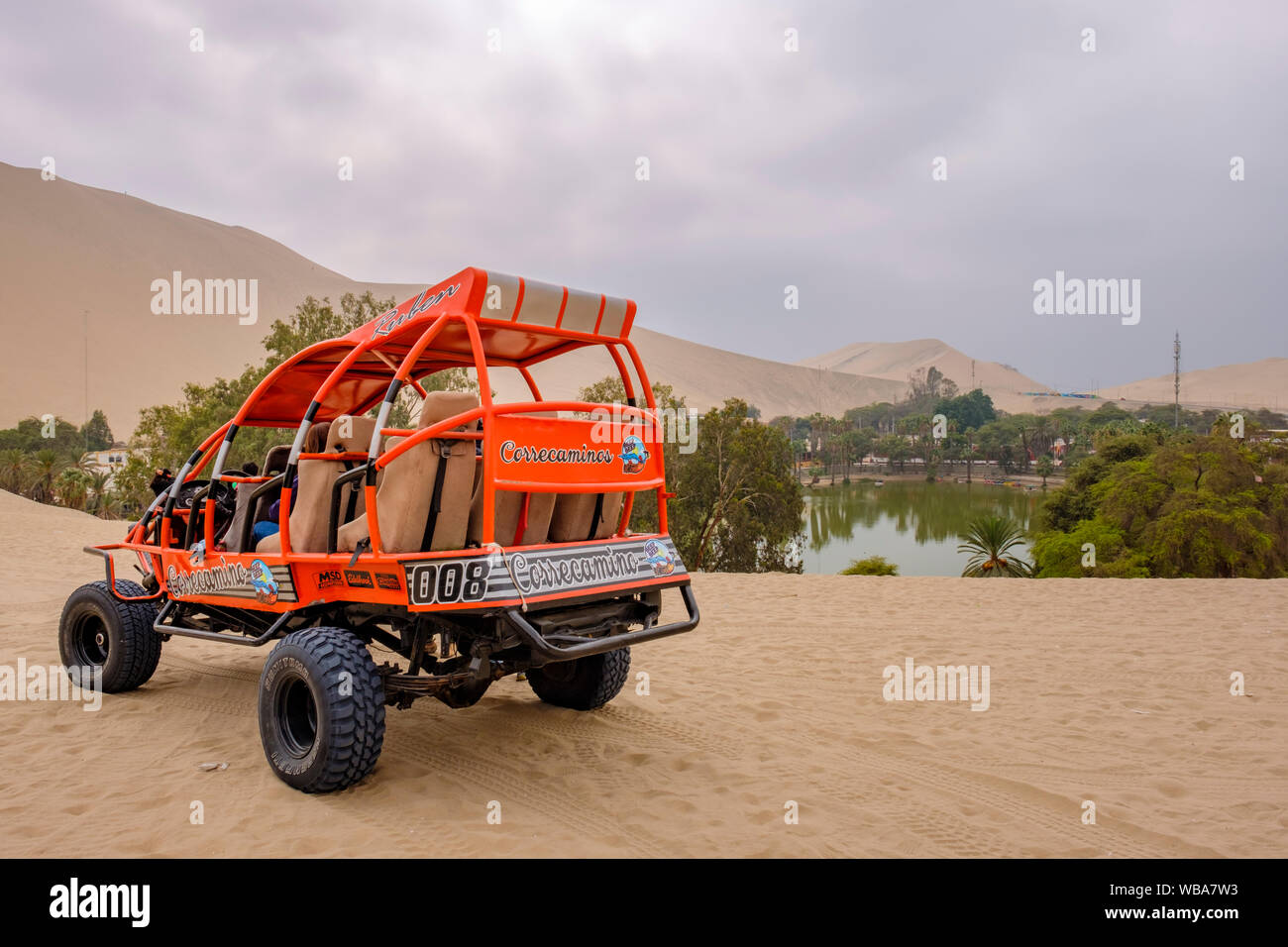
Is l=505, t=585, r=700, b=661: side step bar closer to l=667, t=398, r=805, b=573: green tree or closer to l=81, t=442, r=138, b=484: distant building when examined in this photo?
l=667, t=398, r=805, b=573: green tree

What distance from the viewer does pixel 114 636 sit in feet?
21.9

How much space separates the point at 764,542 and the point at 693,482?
3.98m

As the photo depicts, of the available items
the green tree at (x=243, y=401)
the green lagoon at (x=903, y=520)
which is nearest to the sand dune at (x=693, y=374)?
the green lagoon at (x=903, y=520)

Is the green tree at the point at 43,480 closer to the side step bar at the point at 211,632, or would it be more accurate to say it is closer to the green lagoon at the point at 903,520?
the green lagoon at the point at 903,520

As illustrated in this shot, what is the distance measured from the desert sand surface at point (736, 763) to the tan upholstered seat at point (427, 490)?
147 cm

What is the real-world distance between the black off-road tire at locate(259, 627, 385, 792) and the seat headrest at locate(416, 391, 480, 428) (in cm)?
133

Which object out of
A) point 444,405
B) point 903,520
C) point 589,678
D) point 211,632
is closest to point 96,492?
point 211,632

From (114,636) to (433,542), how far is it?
12.1 ft

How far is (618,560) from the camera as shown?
17.2 feet

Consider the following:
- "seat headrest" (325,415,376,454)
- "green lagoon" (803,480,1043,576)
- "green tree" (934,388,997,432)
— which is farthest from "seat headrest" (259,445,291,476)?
"green tree" (934,388,997,432)

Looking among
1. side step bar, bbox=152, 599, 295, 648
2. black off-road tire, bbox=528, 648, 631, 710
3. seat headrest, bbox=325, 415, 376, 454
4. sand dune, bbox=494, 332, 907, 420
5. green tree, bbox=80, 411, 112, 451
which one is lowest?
black off-road tire, bbox=528, 648, 631, 710

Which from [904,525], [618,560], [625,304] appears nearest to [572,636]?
[618,560]

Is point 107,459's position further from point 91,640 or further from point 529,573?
point 529,573

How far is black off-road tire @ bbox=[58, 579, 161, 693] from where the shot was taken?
6.66 metres
